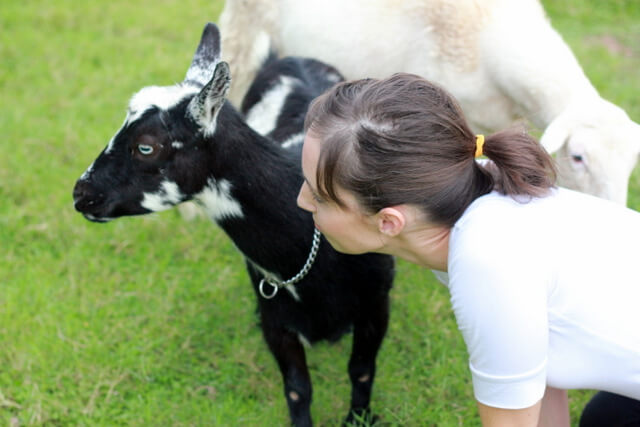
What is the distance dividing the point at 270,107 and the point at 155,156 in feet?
4.00

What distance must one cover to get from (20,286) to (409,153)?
8.85 feet

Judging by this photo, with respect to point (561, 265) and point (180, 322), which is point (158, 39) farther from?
point (561, 265)

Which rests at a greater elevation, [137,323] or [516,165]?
[516,165]

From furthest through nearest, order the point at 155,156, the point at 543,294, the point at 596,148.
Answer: the point at 596,148 < the point at 155,156 < the point at 543,294

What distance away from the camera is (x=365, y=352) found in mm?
2650

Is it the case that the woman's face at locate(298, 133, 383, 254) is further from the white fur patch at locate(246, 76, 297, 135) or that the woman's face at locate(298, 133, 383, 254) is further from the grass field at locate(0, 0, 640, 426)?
the white fur patch at locate(246, 76, 297, 135)

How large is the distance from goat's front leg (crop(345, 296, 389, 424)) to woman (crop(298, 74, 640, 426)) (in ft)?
2.91

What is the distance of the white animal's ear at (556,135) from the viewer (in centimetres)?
304

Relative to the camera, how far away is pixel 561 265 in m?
1.57

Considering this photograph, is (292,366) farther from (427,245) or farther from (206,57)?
(206,57)

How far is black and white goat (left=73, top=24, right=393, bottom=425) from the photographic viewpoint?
2277 millimetres

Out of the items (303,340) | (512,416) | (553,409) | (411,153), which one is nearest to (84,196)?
(303,340)

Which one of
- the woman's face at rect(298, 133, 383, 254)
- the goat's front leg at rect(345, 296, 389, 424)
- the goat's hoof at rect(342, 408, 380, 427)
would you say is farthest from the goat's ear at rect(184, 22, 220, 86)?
the goat's hoof at rect(342, 408, 380, 427)

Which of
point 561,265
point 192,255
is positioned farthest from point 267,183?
point 192,255
